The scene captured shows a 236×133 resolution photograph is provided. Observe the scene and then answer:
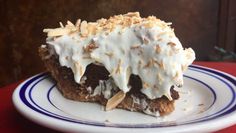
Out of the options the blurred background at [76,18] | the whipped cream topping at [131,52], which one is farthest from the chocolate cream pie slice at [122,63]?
the blurred background at [76,18]

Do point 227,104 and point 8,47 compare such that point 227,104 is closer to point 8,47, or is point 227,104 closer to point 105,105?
point 105,105

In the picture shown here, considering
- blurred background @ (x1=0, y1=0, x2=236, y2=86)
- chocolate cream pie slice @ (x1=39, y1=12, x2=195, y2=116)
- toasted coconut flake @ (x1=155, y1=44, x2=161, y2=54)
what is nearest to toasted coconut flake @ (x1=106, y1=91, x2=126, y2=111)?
chocolate cream pie slice @ (x1=39, y1=12, x2=195, y2=116)

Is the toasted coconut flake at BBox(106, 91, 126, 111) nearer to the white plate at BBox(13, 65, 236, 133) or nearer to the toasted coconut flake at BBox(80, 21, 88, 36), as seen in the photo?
the white plate at BBox(13, 65, 236, 133)

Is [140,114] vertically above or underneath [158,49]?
underneath

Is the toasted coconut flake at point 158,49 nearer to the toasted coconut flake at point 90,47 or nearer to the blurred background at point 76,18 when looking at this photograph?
the toasted coconut flake at point 90,47

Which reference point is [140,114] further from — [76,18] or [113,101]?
[76,18]

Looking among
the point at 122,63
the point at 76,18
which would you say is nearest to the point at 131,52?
the point at 122,63
